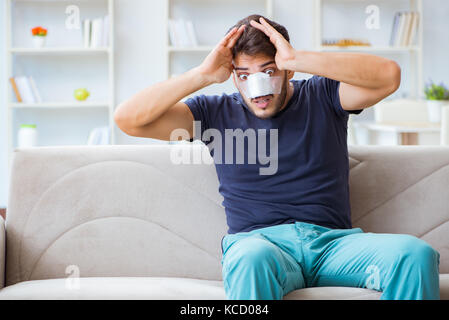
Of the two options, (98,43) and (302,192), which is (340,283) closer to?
(302,192)

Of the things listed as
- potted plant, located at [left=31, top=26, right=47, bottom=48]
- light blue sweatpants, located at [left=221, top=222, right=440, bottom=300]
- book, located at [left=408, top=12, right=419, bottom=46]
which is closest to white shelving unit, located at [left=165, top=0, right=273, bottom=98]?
potted plant, located at [left=31, top=26, right=47, bottom=48]

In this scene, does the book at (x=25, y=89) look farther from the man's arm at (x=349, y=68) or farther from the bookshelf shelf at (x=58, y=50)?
the man's arm at (x=349, y=68)

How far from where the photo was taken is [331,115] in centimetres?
155

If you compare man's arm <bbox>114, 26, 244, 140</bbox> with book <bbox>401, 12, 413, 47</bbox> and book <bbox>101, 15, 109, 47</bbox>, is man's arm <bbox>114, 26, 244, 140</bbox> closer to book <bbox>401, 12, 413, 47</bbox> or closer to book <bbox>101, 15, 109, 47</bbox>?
book <bbox>101, 15, 109, 47</bbox>

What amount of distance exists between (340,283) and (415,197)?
546 millimetres

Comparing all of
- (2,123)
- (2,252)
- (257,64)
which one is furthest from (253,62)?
(2,123)

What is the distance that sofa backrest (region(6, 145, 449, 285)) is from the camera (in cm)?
166

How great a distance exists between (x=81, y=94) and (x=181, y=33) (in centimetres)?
97

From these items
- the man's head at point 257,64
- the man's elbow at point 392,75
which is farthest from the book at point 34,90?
the man's elbow at point 392,75

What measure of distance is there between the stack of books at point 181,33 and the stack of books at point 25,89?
121 cm

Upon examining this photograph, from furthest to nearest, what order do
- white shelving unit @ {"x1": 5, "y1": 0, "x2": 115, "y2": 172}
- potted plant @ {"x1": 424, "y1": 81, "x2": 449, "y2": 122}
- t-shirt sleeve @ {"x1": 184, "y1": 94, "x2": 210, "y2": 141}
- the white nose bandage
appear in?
white shelving unit @ {"x1": 5, "y1": 0, "x2": 115, "y2": 172}
potted plant @ {"x1": 424, "y1": 81, "x2": 449, "y2": 122}
t-shirt sleeve @ {"x1": 184, "y1": 94, "x2": 210, "y2": 141}
the white nose bandage

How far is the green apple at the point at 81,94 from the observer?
4.50m

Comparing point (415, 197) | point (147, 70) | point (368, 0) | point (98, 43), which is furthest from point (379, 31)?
point (415, 197)

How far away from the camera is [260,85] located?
4.84 feet
